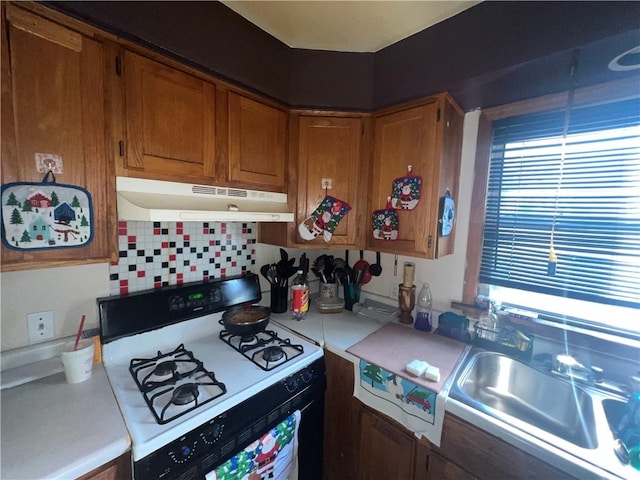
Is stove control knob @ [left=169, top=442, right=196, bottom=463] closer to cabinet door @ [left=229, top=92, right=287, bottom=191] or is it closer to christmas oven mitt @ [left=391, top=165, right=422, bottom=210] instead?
cabinet door @ [left=229, top=92, right=287, bottom=191]

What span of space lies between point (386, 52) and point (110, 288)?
6.01 feet

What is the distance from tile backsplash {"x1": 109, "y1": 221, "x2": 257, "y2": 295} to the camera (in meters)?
1.23

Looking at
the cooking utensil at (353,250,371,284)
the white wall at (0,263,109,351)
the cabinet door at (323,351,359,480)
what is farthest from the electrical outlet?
the cooking utensil at (353,250,371,284)

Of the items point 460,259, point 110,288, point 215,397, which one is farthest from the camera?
point 460,259

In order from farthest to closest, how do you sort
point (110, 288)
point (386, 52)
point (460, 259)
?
point (460, 259) < point (386, 52) < point (110, 288)

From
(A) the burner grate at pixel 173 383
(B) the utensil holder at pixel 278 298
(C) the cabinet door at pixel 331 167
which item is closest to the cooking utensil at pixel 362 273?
(C) the cabinet door at pixel 331 167

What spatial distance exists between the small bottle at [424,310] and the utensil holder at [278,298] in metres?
0.87

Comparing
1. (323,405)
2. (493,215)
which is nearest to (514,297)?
(493,215)

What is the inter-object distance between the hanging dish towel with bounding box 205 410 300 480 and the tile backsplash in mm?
871

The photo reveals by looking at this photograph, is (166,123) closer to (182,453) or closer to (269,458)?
(182,453)

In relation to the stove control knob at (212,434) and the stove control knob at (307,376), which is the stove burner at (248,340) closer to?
the stove control knob at (307,376)

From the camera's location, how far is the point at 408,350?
4.33 ft

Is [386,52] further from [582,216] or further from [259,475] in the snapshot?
[259,475]

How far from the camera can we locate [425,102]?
4.17ft
